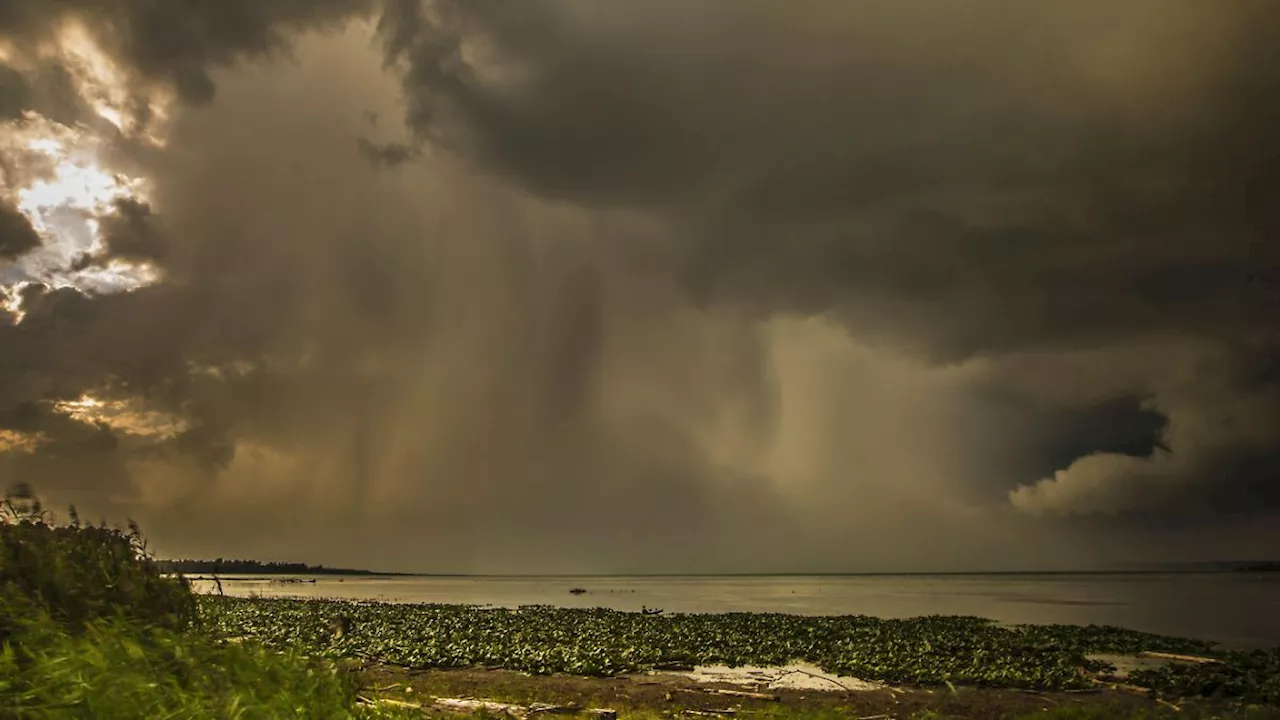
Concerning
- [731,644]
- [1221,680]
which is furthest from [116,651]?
[1221,680]

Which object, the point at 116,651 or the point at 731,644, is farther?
the point at 731,644

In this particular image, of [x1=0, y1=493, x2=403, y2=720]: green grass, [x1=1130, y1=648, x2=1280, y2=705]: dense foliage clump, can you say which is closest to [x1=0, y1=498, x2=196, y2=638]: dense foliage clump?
[x1=0, y1=493, x2=403, y2=720]: green grass

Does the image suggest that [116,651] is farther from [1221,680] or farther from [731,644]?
[1221,680]

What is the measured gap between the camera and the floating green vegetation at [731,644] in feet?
68.0

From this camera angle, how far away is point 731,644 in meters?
26.8

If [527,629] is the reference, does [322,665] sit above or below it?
above

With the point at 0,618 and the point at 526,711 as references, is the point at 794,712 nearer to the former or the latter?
the point at 526,711

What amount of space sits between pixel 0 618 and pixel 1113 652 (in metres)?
31.3

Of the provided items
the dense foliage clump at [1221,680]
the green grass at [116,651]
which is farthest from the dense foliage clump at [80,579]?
the dense foliage clump at [1221,680]

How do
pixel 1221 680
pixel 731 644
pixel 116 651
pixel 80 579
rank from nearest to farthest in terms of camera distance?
1. pixel 116 651
2. pixel 80 579
3. pixel 1221 680
4. pixel 731 644

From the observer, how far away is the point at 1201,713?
42.8 ft

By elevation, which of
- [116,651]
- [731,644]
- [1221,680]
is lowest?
[731,644]

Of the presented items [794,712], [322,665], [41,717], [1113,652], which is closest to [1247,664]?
[1113,652]

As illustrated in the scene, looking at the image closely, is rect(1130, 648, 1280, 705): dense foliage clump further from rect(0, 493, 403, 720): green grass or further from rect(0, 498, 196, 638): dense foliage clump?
rect(0, 498, 196, 638): dense foliage clump
